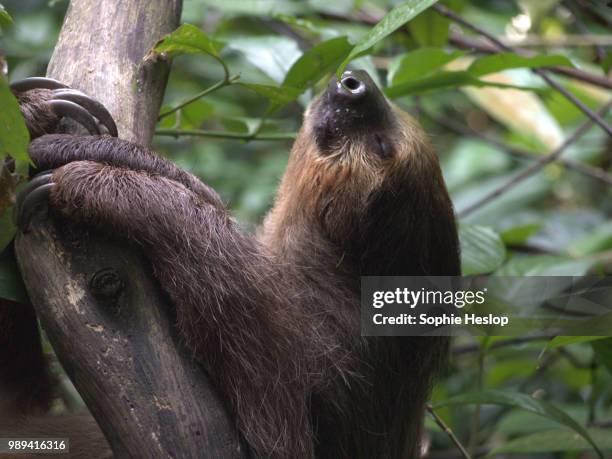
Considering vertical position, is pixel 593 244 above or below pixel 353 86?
above

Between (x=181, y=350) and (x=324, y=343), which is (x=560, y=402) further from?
(x=181, y=350)

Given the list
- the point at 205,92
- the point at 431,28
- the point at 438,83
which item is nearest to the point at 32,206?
the point at 205,92

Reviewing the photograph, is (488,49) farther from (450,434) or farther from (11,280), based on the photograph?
(11,280)

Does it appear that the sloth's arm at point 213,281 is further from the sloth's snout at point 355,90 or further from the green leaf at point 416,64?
the green leaf at point 416,64

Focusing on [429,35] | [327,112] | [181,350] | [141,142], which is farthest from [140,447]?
[429,35]

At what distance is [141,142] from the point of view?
2.56m

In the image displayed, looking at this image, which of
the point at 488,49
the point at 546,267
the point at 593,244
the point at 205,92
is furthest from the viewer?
the point at 593,244

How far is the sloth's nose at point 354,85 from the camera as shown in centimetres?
305

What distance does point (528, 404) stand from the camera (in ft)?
10.1

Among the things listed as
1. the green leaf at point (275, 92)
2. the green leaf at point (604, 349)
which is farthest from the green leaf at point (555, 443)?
the green leaf at point (275, 92)

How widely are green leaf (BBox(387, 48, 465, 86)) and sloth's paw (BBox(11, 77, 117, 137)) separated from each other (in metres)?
1.50

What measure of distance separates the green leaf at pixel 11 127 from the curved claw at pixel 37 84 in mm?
707

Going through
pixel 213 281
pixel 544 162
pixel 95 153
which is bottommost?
pixel 213 281

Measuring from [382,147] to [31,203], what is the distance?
4.92 ft
